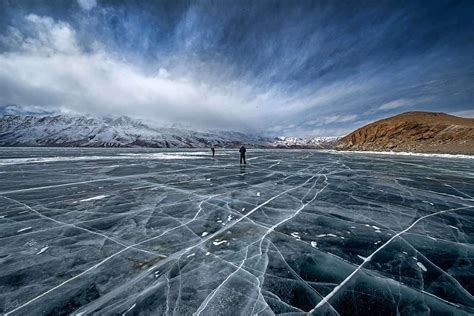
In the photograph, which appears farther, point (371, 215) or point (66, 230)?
point (371, 215)

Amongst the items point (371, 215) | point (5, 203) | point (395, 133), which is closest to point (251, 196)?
point (371, 215)

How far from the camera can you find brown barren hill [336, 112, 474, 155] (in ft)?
135

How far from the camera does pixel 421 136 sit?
55094mm

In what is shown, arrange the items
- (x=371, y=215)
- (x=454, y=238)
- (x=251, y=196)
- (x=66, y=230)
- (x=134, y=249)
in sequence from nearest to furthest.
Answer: (x=134, y=249), (x=454, y=238), (x=66, y=230), (x=371, y=215), (x=251, y=196)

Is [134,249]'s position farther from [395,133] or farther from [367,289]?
[395,133]

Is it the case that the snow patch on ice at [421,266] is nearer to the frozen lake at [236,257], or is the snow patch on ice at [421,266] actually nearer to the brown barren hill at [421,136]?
the frozen lake at [236,257]

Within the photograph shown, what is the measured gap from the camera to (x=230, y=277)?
2691mm

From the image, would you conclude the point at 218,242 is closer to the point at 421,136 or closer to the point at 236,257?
the point at 236,257

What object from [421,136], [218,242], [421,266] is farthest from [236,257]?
[421,136]

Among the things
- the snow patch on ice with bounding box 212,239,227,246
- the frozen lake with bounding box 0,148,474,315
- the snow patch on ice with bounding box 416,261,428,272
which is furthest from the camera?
the snow patch on ice with bounding box 212,239,227,246

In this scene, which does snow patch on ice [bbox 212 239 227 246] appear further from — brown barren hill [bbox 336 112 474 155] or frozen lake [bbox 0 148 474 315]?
brown barren hill [bbox 336 112 474 155]

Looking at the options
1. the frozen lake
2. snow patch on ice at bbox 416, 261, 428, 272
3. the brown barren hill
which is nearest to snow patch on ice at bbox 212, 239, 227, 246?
the frozen lake

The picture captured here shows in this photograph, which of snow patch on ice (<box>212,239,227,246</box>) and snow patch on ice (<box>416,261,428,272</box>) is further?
snow patch on ice (<box>212,239,227,246</box>)

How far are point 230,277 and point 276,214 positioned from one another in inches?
101
